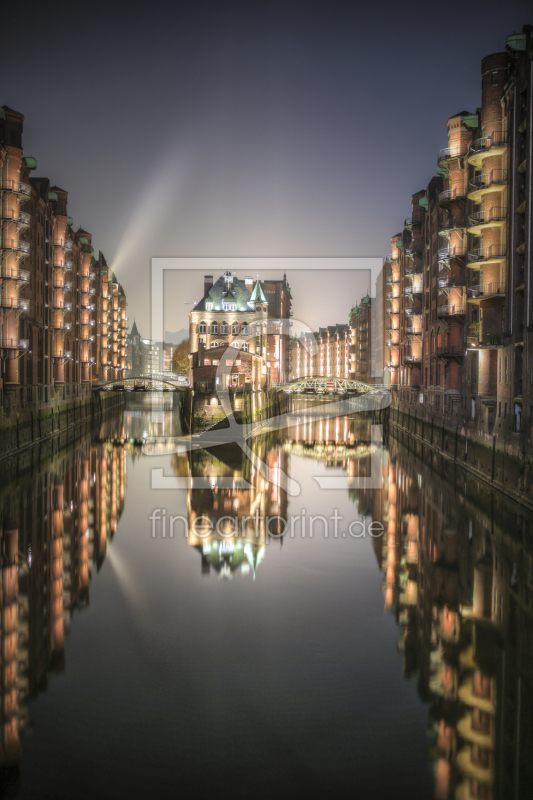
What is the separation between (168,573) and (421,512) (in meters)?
10.1

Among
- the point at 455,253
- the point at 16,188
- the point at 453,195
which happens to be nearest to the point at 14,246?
the point at 16,188

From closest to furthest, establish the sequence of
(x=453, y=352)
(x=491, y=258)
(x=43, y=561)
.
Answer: (x=43, y=561)
(x=491, y=258)
(x=453, y=352)

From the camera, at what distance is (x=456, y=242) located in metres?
34.7

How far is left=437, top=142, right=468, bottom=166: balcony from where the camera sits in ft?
111

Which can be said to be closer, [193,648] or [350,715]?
[350,715]

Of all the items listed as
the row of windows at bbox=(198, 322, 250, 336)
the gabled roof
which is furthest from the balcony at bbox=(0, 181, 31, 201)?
the gabled roof

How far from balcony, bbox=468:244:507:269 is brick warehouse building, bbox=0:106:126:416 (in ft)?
73.1

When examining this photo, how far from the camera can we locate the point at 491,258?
27250mm

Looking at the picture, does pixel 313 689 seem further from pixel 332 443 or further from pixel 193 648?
pixel 332 443

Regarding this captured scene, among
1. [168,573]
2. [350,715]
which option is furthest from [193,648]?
[168,573]

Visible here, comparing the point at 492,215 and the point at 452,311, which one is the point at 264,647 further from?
the point at 452,311

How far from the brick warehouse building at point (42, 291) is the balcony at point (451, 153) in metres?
21.8

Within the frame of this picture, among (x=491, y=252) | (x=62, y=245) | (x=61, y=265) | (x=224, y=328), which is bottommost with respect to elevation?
(x=491, y=252)

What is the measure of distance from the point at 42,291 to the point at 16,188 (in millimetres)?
13739
